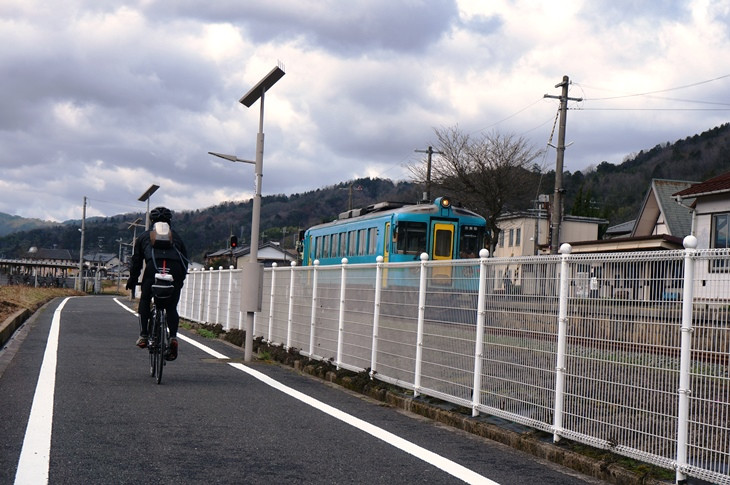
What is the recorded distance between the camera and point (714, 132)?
108 metres

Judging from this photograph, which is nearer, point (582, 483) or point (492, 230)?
point (582, 483)

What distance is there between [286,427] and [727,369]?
3644 mm

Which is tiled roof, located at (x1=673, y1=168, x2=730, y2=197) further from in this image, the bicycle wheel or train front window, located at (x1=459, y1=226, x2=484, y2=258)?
the bicycle wheel

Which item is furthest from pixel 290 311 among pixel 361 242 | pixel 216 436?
pixel 361 242

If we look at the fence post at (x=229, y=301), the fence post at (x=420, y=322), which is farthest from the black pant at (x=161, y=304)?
the fence post at (x=229, y=301)

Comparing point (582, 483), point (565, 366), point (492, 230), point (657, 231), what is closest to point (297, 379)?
point (565, 366)

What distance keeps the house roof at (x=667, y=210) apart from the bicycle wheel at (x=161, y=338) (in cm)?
3935

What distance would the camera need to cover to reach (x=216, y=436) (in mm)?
6223

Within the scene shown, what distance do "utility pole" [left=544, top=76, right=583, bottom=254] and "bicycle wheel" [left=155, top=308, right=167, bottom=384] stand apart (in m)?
19.6

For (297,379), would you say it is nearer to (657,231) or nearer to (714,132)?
(657,231)

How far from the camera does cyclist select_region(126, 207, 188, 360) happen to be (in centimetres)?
949

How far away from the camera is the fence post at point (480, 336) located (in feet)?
24.7

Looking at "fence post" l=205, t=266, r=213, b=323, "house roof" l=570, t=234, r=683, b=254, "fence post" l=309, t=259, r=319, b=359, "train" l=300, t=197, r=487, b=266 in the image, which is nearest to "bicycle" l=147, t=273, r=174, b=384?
"fence post" l=309, t=259, r=319, b=359

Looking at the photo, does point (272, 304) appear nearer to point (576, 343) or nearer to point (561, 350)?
point (561, 350)
